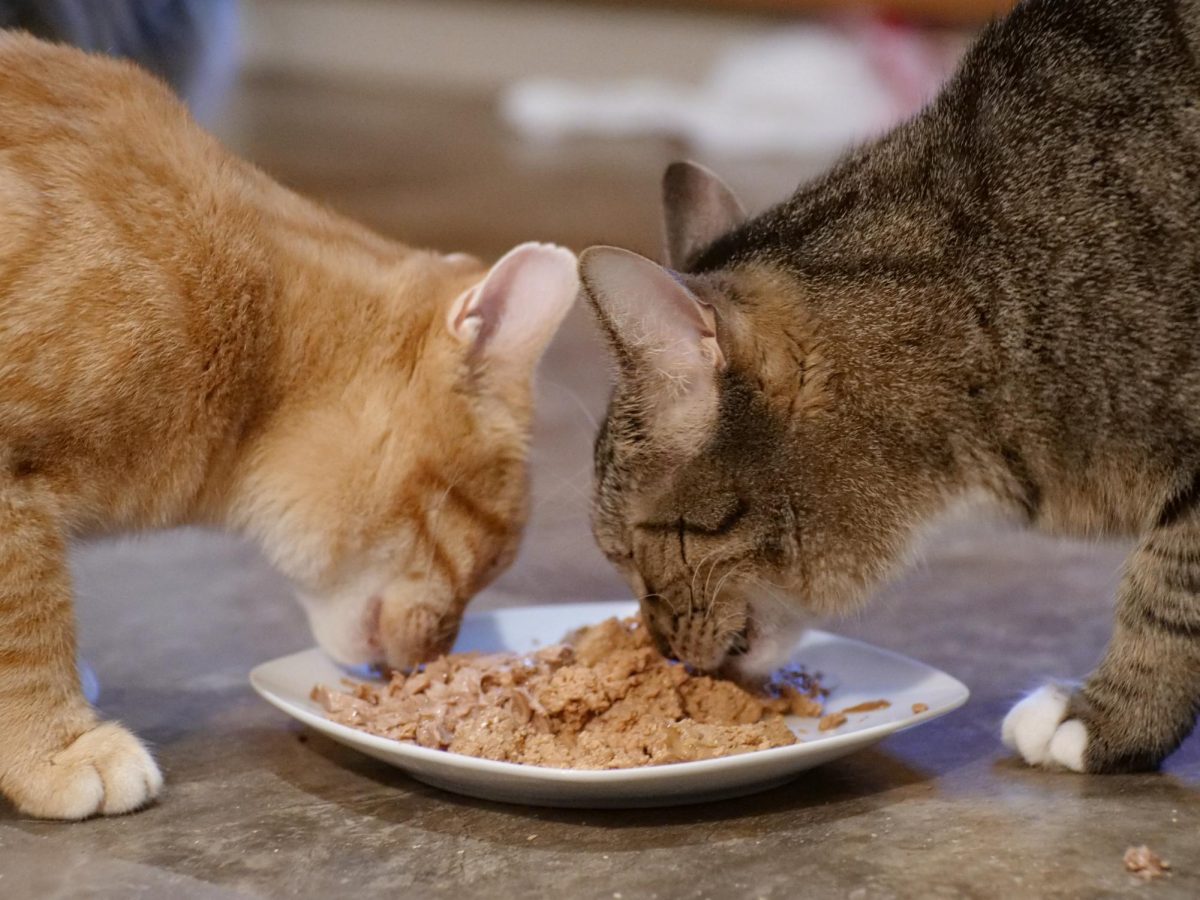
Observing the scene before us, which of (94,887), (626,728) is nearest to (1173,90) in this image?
(626,728)

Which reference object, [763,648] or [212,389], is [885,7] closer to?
[763,648]

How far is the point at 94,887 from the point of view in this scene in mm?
1823

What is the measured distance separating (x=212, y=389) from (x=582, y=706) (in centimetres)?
74

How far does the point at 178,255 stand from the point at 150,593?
115cm

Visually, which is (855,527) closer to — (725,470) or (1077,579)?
(725,470)

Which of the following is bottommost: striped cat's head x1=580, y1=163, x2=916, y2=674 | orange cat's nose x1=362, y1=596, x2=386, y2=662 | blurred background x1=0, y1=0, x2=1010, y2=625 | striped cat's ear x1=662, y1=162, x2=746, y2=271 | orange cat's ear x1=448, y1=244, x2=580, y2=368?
orange cat's nose x1=362, y1=596, x2=386, y2=662

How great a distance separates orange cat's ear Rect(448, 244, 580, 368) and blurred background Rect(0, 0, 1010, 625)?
2.95 ft

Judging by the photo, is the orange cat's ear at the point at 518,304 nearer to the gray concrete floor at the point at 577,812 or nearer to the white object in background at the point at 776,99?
the gray concrete floor at the point at 577,812

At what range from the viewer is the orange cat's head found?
92.7 inches

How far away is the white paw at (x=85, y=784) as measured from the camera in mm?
2016

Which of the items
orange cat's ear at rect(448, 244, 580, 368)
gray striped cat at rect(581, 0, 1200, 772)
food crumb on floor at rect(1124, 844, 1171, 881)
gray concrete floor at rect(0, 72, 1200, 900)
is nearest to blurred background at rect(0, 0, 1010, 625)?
gray concrete floor at rect(0, 72, 1200, 900)

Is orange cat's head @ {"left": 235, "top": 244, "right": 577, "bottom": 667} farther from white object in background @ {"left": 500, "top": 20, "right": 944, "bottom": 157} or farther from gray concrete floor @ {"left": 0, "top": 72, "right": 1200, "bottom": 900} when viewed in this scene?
white object in background @ {"left": 500, "top": 20, "right": 944, "bottom": 157}

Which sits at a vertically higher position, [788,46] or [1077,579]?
[788,46]

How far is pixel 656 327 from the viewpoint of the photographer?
2.04 m
